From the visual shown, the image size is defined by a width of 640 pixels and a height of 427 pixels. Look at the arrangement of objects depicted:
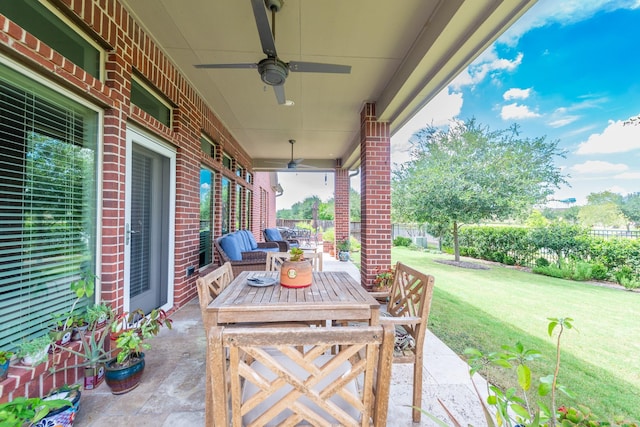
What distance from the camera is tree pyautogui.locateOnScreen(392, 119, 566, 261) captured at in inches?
284

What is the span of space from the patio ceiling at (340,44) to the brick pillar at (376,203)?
0.42m

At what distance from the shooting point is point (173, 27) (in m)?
2.40

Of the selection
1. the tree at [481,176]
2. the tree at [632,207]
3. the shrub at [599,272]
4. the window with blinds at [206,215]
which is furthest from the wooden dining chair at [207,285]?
the tree at [632,207]

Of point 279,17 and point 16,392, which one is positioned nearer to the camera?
point 16,392

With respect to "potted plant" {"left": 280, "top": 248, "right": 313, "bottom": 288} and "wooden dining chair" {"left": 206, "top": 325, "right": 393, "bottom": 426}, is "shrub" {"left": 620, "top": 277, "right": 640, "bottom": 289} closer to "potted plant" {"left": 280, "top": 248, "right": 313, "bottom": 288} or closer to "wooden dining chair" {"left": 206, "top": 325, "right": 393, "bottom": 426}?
"potted plant" {"left": 280, "top": 248, "right": 313, "bottom": 288}

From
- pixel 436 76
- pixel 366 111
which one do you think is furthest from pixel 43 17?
pixel 366 111

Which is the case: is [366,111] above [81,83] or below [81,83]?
above

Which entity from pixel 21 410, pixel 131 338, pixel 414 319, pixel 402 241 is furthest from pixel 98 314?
pixel 402 241

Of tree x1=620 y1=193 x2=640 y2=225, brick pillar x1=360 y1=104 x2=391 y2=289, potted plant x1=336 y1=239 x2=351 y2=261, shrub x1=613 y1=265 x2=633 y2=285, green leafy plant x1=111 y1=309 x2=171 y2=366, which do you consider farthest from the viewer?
tree x1=620 y1=193 x2=640 y2=225

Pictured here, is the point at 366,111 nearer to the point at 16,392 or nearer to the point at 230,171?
the point at 230,171

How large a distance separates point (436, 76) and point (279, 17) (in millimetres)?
1582

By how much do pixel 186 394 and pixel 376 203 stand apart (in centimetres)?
302

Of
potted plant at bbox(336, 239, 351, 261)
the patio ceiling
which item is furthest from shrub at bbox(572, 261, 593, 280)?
the patio ceiling

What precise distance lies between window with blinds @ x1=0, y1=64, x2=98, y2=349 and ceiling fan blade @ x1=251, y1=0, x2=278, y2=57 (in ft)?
4.58
